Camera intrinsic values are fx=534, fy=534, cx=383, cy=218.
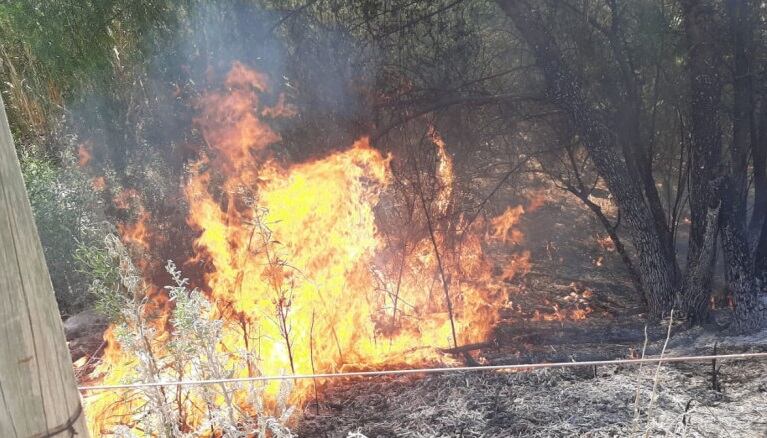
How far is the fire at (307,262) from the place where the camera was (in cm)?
497

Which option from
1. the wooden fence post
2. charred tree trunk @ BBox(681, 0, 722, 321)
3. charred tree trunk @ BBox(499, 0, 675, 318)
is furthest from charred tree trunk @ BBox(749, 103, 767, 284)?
the wooden fence post

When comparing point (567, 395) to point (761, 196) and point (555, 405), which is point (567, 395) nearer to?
point (555, 405)

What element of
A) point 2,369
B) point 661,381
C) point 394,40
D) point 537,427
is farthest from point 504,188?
point 2,369

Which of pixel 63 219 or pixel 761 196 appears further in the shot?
pixel 63 219

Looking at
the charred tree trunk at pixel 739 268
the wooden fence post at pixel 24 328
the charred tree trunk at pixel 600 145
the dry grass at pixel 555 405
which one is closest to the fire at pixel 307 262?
the dry grass at pixel 555 405

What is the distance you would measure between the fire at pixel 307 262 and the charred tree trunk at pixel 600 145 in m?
1.71

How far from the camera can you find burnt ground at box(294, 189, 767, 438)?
10.4 feet

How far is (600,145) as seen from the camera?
538 centimetres

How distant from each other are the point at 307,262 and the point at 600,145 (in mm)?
3231

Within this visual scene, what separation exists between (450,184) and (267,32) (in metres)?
2.83

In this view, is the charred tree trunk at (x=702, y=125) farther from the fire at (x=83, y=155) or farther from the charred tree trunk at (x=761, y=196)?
the fire at (x=83, y=155)

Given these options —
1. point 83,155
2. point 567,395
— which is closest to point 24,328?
point 567,395

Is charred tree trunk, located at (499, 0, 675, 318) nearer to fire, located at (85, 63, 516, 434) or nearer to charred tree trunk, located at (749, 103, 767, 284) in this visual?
charred tree trunk, located at (749, 103, 767, 284)

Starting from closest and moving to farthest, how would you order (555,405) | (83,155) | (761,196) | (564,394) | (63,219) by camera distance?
1. (555,405)
2. (564,394)
3. (761,196)
4. (63,219)
5. (83,155)
